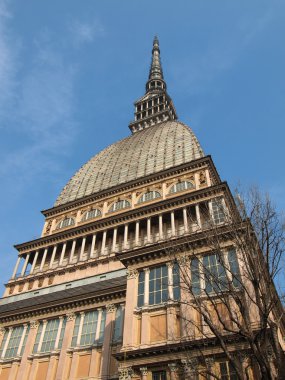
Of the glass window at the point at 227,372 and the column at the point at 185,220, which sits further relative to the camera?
the column at the point at 185,220

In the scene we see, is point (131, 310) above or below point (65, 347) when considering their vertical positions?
below

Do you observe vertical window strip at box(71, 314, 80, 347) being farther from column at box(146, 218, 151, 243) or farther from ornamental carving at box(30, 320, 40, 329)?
column at box(146, 218, 151, 243)

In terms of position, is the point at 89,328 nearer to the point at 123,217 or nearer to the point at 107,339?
the point at 107,339

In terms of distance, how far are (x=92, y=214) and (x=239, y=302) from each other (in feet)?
147

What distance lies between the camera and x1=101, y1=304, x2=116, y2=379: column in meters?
28.7

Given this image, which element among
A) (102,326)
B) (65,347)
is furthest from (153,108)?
(65,347)

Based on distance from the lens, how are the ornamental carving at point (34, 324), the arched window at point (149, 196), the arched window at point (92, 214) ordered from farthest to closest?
the arched window at point (92, 214) → the arched window at point (149, 196) → the ornamental carving at point (34, 324)

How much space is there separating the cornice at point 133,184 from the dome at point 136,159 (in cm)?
212

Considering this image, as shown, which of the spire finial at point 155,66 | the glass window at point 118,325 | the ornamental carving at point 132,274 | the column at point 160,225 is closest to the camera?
the ornamental carving at point 132,274

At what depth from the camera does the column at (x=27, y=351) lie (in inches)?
Result: 1268

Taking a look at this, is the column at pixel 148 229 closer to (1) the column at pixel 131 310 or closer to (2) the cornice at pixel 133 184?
(2) the cornice at pixel 133 184

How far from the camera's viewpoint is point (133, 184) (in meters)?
57.9

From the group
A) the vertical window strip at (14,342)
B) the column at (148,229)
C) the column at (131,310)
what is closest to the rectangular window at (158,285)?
the column at (131,310)

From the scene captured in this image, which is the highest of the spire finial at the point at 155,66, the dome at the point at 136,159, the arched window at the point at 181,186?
the spire finial at the point at 155,66
